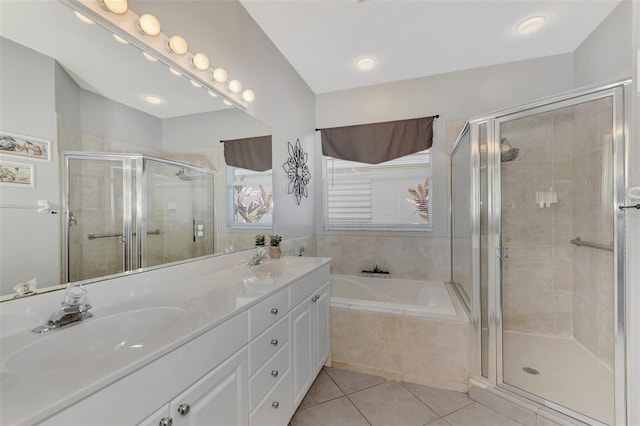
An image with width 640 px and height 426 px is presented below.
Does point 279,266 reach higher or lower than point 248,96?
lower

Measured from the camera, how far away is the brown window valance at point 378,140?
273 cm

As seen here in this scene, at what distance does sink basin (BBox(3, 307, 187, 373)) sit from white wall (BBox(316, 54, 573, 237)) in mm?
2529

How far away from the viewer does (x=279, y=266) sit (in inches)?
73.5

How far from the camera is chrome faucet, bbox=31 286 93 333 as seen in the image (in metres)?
0.78

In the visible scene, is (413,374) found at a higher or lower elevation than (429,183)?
lower

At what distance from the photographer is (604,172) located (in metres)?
1.63

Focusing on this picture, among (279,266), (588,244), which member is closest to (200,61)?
(279,266)

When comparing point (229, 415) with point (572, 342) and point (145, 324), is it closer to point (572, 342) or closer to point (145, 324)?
point (145, 324)

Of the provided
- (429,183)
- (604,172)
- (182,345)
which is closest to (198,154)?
(182,345)

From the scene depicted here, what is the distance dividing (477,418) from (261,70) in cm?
283

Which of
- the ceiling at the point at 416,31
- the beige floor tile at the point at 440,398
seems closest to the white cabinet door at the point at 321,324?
the beige floor tile at the point at 440,398

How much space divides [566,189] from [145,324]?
307 centimetres

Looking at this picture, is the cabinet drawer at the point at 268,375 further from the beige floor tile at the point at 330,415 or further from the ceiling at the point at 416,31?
the ceiling at the point at 416,31

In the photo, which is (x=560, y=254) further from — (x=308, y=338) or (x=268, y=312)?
(x=268, y=312)
